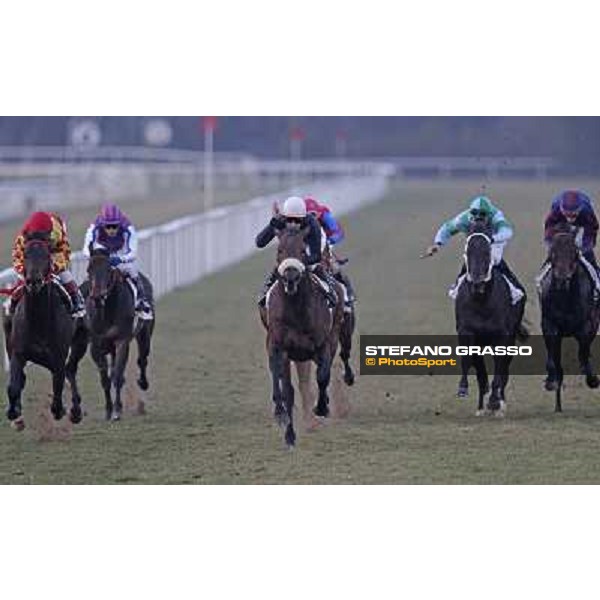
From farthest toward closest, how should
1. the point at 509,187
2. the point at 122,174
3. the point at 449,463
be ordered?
the point at 122,174, the point at 509,187, the point at 449,463

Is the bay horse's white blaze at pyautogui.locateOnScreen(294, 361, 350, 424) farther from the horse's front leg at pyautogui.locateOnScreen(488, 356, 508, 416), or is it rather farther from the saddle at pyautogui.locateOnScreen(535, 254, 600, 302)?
the saddle at pyautogui.locateOnScreen(535, 254, 600, 302)

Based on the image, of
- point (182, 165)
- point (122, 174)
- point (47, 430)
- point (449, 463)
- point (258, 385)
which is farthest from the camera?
point (182, 165)

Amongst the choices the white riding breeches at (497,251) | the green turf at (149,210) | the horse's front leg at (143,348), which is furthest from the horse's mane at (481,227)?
the green turf at (149,210)

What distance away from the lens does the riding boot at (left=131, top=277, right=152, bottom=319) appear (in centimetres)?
1305

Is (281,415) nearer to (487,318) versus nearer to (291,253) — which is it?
(291,253)

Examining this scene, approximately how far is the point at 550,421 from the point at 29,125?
439 centimetres

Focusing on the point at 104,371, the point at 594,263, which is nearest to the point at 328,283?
the point at 104,371

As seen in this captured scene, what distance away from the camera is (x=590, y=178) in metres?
14.1

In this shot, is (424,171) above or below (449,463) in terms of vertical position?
above

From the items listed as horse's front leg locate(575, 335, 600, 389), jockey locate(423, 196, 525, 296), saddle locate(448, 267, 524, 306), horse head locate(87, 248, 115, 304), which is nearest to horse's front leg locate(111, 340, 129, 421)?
horse head locate(87, 248, 115, 304)

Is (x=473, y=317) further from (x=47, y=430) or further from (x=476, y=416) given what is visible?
(x=47, y=430)

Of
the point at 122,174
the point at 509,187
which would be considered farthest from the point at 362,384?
the point at 122,174

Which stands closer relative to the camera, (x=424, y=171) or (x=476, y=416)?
(x=476, y=416)

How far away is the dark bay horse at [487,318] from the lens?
12.5 m
